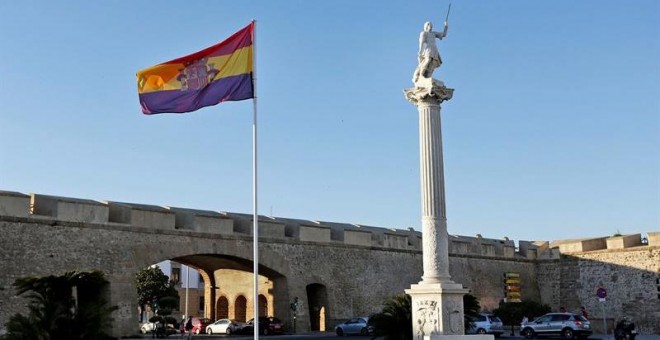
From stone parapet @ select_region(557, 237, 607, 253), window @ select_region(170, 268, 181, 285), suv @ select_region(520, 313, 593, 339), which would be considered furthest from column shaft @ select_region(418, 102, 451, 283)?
window @ select_region(170, 268, 181, 285)

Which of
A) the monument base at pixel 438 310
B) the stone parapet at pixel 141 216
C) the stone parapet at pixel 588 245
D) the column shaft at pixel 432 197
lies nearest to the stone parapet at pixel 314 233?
the stone parapet at pixel 141 216

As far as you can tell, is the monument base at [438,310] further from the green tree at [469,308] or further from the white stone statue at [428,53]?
the white stone statue at [428,53]

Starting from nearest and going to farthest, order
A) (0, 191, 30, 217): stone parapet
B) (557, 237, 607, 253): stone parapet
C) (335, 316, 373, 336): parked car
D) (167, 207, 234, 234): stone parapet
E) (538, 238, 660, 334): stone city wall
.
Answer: (0, 191, 30, 217): stone parapet, (167, 207, 234, 234): stone parapet, (335, 316, 373, 336): parked car, (538, 238, 660, 334): stone city wall, (557, 237, 607, 253): stone parapet

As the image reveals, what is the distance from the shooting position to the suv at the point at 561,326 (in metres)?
30.3

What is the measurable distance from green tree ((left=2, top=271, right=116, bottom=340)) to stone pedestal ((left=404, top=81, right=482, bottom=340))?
20.9ft

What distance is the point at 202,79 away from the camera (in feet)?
51.3

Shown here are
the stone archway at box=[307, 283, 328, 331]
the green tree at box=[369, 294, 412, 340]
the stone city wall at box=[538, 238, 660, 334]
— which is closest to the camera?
the green tree at box=[369, 294, 412, 340]

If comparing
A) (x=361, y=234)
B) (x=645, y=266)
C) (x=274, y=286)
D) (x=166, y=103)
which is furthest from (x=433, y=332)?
(x=645, y=266)

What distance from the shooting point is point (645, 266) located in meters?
40.0

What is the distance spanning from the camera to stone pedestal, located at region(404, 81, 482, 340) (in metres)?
15.6

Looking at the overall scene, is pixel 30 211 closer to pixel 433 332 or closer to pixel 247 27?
pixel 247 27

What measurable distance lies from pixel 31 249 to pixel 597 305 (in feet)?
100

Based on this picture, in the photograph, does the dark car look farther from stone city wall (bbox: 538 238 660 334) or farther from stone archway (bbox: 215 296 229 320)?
stone city wall (bbox: 538 238 660 334)

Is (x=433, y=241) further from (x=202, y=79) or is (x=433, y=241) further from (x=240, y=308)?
(x=240, y=308)
